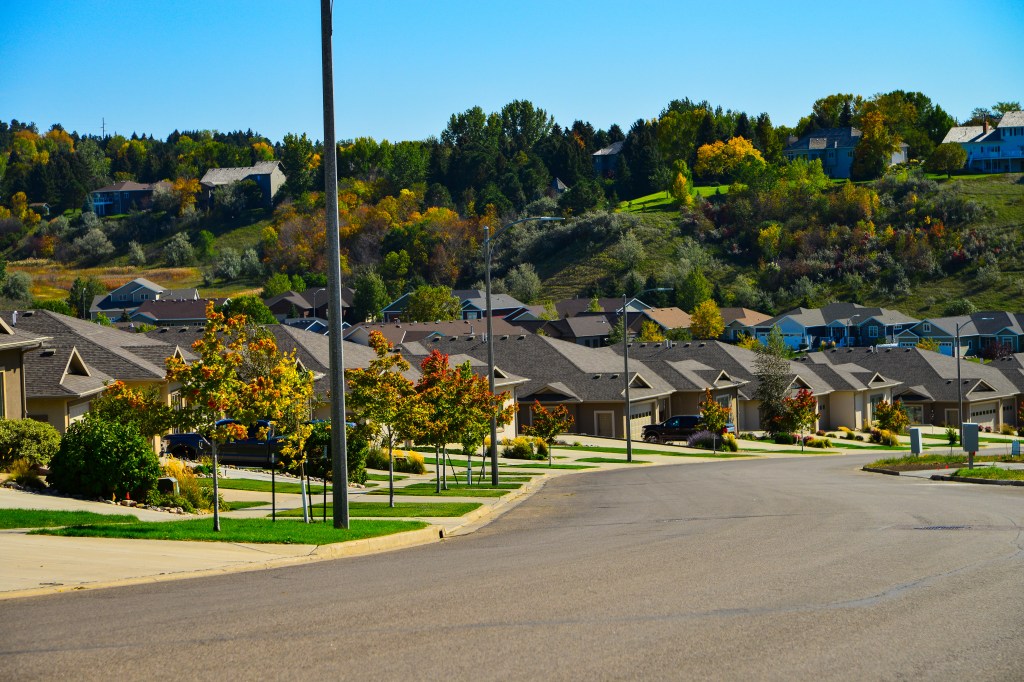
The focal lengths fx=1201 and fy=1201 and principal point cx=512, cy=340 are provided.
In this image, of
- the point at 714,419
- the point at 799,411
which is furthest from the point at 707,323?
the point at 714,419

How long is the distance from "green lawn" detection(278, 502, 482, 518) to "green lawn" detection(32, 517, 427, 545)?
3404 millimetres

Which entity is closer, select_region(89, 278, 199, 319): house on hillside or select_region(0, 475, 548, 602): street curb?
select_region(0, 475, 548, 602): street curb

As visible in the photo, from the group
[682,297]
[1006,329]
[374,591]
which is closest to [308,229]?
[682,297]

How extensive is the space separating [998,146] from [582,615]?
193 metres

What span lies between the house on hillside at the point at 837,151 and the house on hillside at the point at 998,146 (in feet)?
33.7

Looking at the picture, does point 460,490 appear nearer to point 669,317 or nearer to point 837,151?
point 669,317

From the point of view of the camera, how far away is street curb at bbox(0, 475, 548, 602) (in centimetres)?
1370

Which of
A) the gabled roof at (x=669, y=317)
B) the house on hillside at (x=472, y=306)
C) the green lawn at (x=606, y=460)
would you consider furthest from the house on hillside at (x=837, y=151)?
the green lawn at (x=606, y=460)

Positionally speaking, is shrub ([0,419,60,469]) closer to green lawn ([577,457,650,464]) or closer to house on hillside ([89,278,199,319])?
green lawn ([577,457,650,464])

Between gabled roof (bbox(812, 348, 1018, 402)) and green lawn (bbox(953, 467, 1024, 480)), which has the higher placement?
gabled roof (bbox(812, 348, 1018, 402))

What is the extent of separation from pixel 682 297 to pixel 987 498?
377ft

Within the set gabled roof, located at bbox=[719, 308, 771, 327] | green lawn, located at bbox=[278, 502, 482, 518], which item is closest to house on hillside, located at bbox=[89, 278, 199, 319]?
gabled roof, located at bbox=[719, 308, 771, 327]

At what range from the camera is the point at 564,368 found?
237 ft

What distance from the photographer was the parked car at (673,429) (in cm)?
6806
